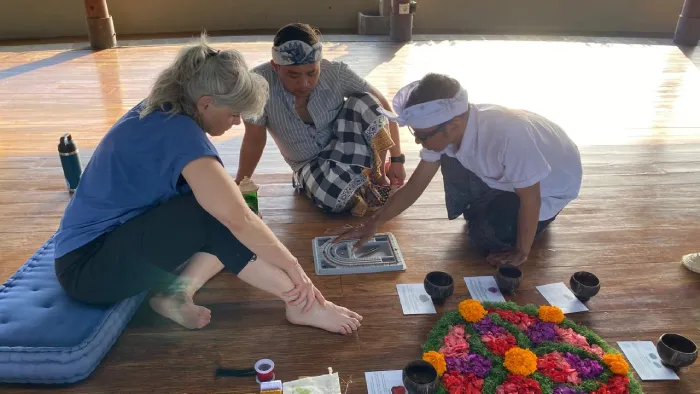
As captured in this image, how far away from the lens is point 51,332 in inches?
69.7

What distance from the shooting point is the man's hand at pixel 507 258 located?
2.33m


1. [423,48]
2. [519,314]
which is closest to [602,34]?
[423,48]

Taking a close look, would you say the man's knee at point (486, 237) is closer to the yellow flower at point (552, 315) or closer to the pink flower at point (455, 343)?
the yellow flower at point (552, 315)

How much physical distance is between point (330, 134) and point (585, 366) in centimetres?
160

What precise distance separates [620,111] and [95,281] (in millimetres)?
4115

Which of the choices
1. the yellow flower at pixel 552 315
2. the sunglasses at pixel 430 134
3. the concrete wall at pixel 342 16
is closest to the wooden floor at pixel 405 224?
the yellow flower at pixel 552 315

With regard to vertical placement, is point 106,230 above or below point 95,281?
above

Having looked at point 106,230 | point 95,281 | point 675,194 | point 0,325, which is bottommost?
point 675,194

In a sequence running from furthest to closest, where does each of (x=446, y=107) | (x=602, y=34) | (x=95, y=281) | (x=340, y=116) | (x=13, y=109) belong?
1. (x=602, y=34)
2. (x=13, y=109)
3. (x=340, y=116)
4. (x=446, y=107)
5. (x=95, y=281)

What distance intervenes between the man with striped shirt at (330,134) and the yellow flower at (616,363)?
135 cm

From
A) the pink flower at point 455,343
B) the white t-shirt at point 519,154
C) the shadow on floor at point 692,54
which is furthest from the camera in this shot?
the shadow on floor at point 692,54

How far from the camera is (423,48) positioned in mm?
6496

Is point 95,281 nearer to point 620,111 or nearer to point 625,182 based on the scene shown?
point 625,182

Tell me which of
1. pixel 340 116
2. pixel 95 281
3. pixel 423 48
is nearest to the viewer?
pixel 95 281
